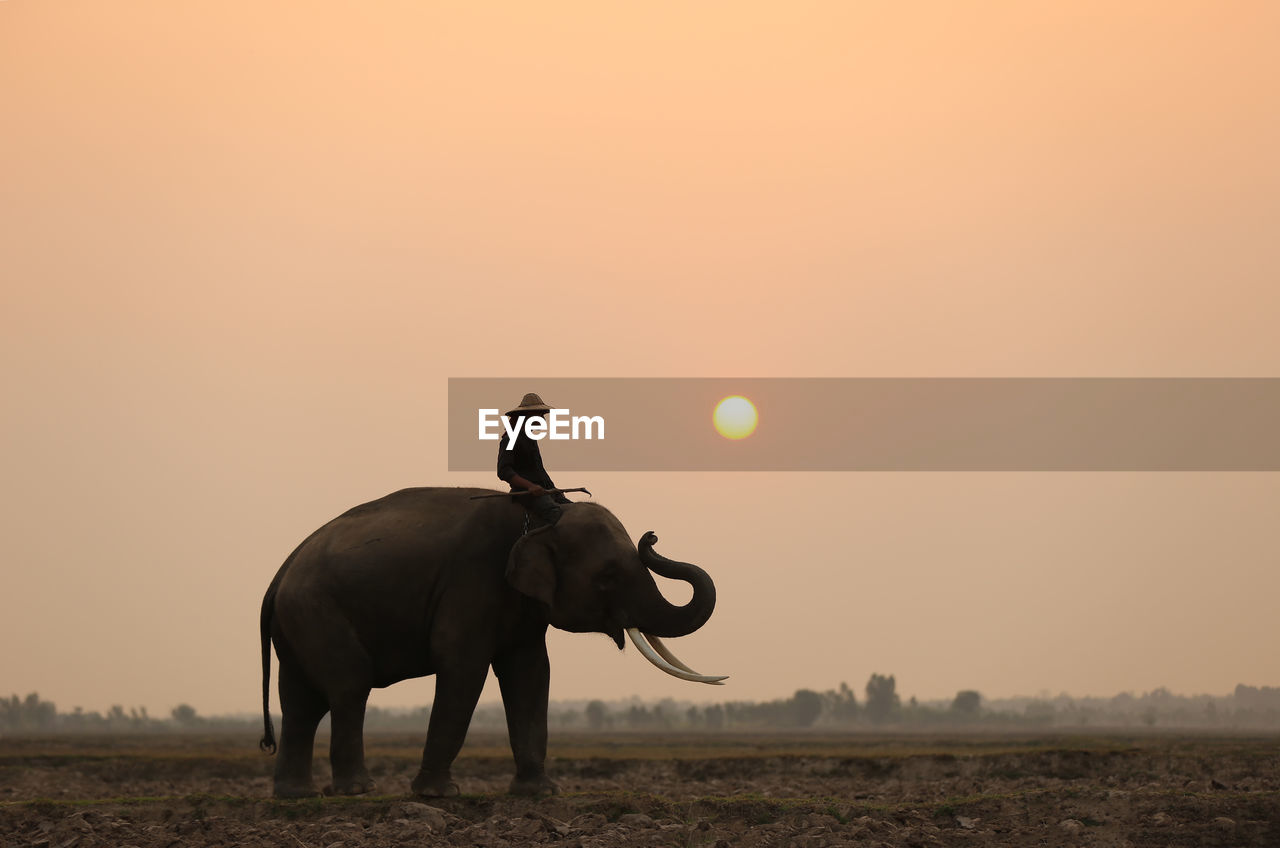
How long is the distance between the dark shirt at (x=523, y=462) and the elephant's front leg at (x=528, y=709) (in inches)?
76.9

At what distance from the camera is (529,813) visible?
16922 millimetres

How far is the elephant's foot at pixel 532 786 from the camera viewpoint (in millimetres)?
18500

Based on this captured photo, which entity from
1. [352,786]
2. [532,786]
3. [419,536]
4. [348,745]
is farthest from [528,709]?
[419,536]

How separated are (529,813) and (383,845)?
2023mm

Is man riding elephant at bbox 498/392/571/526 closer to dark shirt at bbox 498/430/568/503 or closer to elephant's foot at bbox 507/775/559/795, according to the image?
dark shirt at bbox 498/430/568/503

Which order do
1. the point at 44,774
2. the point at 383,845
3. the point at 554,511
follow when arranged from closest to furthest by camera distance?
the point at 383,845, the point at 554,511, the point at 44,774

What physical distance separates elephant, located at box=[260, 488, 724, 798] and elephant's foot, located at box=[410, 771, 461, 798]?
0.05 ft

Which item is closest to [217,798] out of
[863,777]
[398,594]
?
[398,594]

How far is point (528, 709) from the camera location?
18.8 meters

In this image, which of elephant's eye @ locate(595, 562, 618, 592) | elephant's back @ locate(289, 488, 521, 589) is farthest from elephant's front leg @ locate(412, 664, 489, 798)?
Answer: elephant's eye @ locate(595, 562, 618, 592)

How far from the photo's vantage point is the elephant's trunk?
60.2 feet

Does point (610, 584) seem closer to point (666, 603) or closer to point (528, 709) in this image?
point (666, 603)

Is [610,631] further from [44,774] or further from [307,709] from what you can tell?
[44,774]

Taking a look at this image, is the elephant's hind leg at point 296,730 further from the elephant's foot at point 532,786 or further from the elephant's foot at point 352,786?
the elephant's foot at point 532,786
